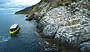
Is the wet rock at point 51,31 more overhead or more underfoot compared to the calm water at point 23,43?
more overhead

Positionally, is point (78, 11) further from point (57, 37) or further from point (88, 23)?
point (57, 37)

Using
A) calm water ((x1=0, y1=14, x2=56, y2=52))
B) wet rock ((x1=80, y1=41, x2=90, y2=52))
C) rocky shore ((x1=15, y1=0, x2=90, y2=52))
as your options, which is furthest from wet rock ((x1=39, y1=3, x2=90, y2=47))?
calm water ((x1=0, y1=14, x2=56, y2=52))

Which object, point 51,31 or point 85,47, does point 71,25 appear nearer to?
point 51,31

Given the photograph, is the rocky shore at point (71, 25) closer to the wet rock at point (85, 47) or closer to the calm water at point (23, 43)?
the wet rock at point (85, 47)

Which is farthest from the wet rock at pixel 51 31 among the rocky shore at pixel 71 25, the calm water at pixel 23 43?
the calm water at pixel 23 43

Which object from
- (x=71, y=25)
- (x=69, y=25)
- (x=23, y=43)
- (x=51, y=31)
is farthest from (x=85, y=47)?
(x=23, y=43)

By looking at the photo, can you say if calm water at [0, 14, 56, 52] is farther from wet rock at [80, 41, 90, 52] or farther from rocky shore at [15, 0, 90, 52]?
wet rock at [80, 41, 90, 52]

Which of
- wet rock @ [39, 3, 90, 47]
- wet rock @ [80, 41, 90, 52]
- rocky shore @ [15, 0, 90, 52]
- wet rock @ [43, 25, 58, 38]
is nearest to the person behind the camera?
wet rock @ [80, 41, 90, 52]

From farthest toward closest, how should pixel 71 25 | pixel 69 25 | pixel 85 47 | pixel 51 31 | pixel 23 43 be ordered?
pixel 51 31 < pixel 69 25 < pixel 23 43 < pixel 71 25 < pixel 85 47

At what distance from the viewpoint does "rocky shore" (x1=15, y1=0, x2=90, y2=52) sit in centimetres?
3148

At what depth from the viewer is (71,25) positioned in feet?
120

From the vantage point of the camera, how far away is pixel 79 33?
1264 inches

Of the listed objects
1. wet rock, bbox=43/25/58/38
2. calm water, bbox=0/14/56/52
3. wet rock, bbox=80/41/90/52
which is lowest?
calm water, bbox=0/14/56/52

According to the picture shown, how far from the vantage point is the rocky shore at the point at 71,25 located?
3148 cm
